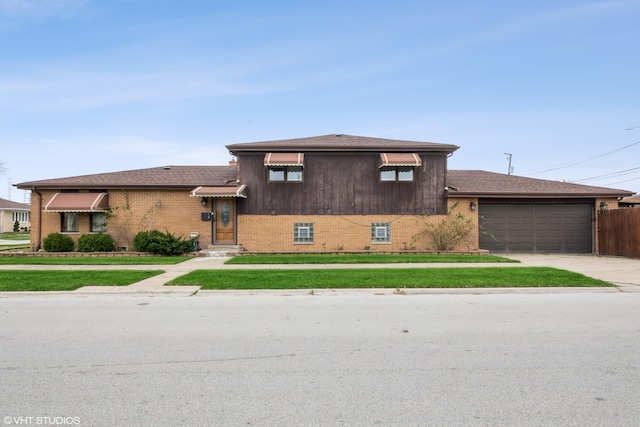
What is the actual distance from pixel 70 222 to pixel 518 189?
815 inches

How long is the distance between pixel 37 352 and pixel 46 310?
3052 millimetres

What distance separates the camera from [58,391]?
426 cm

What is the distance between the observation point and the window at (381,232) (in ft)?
67.6

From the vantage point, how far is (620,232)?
18953mm

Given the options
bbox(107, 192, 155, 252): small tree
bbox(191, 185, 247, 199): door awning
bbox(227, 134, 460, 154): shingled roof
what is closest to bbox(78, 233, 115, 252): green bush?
bbox(107, 192, 155, 252): small tree

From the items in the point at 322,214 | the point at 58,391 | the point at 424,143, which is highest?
the point at 424,143

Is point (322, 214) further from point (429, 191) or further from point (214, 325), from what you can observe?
point (214, 325)

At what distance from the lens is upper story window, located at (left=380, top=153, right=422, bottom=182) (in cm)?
1972

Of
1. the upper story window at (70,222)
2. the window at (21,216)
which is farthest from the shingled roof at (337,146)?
the window at (21,216)

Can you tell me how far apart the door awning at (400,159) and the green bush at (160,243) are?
9221 mm

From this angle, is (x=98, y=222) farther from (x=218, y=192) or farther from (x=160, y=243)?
(x=218, y=192)

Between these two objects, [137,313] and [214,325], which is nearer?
[214,325]

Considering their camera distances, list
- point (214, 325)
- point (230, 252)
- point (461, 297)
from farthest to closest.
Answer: point (230, 252) < point (461, 297) < point (214, 325)

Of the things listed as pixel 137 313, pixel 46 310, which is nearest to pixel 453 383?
pixel 137 313
